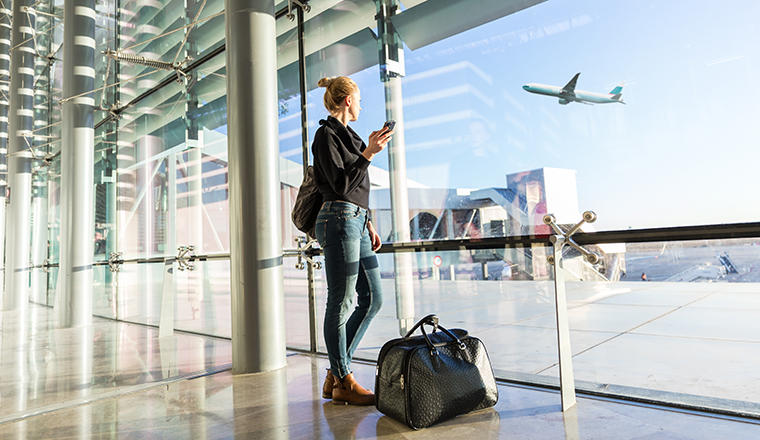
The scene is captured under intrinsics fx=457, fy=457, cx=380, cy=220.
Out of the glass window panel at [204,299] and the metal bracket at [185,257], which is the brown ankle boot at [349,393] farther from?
the metal bracket at [185,257]

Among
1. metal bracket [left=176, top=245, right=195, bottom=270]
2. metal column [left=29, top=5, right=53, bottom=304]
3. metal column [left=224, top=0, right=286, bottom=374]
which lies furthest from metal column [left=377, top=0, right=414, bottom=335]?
metal column [left=29, top=5, right=53, bottom=304]

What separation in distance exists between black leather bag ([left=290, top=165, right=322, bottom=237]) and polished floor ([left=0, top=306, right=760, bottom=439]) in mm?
904

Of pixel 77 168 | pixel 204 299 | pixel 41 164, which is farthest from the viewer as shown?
pixel 41 164

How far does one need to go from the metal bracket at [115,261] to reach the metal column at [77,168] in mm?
330

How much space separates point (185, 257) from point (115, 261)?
2.42 meters

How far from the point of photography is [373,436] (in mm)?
1799

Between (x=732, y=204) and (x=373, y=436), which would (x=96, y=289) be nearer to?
(x=373, y=436)

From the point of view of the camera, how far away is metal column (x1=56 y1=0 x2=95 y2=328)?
5934mm

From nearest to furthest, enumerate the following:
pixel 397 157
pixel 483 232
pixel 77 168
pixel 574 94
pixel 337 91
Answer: pixel 337 91, pixel 574 94, pixel 483 232, pixel 397 157, pixel 77 168

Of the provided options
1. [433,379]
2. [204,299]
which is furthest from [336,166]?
[204,299]

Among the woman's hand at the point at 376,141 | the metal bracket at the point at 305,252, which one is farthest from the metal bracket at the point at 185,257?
the woman's hand at the point at 376,141

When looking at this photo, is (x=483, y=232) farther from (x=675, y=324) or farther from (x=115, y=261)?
(x=115, y=261)

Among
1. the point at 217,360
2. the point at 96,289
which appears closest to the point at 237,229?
the point at 217,360

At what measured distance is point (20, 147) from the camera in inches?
368
